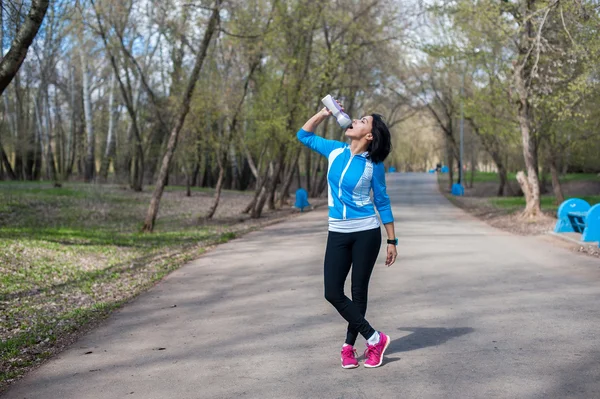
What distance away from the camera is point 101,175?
1591 inches

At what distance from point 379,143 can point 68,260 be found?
850 centimetres

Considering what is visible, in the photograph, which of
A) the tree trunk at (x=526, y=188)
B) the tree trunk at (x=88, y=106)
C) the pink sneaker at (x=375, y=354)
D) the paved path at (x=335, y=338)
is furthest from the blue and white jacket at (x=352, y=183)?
the tree trunk at (x=88, y=106)

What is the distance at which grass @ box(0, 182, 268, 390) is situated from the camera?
7320 mm

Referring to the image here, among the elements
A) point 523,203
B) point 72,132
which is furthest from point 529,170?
point 72,132

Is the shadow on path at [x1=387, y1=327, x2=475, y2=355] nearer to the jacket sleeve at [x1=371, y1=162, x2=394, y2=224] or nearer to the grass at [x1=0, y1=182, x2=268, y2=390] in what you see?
the jacket sleeve at [x1=371, y1=162, x2=394, y2=224]

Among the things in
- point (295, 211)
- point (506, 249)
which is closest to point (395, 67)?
point (295, 211)

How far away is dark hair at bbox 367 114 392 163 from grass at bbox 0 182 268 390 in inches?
129

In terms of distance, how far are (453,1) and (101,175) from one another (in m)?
25.1

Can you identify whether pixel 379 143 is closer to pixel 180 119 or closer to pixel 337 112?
pixel 337 112

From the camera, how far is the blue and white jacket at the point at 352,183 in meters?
5.34

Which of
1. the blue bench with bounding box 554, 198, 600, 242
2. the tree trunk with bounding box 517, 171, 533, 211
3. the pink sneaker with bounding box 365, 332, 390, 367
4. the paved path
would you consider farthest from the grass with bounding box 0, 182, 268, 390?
the tree trunk with bounding box 517, 171, 533, 211

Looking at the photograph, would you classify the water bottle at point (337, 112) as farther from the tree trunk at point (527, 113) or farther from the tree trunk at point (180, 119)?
the tree trunk at point (527, 113)

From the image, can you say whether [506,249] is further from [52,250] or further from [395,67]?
[395,67]

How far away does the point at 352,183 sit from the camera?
533 centimetres
